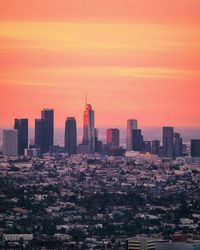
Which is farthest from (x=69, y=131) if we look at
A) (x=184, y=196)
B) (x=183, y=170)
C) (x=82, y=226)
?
(x=82, y=226)

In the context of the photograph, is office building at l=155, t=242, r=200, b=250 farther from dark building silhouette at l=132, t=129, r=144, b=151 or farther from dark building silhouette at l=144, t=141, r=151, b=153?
dark building silhouette at l=144, t=141, r=151, b=153

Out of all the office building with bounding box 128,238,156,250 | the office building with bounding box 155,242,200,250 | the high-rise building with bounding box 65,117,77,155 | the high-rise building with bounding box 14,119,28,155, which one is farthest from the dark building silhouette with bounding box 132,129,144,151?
the office building with bounding box 155,242,200,250

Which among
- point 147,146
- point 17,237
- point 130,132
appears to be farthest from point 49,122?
point 17,237

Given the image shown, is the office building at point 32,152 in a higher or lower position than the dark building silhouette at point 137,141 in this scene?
lower

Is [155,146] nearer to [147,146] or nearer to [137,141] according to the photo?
[147,146]

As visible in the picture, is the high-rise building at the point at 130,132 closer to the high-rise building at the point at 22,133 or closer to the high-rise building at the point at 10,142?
the high-rise building at the point at 22,133

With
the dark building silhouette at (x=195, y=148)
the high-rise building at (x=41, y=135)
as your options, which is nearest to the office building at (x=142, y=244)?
the dark building silhouette at (x=195, y=148)

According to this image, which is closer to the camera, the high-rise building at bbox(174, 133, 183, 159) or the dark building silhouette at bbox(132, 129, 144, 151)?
the high-rise building at bbox(174, 133, 183, 159)
